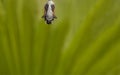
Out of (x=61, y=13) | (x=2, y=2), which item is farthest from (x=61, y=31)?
Answer: (x=2, y=2)

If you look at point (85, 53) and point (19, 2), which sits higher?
point (19, 2)

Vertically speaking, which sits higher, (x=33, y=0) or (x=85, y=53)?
(x=33, y=0)

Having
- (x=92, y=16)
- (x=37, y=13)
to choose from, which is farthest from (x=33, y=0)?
(x=92, y=16)

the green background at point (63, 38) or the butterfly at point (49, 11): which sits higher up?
the butterfly at point (49, 11)

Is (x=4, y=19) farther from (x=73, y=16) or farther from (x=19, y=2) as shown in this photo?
(x=73, y=16)

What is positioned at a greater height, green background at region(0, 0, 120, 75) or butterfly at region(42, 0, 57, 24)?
butterfly at region(42, 0, 57, 24)

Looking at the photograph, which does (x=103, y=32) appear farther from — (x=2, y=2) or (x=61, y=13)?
(x=2, y=2)
